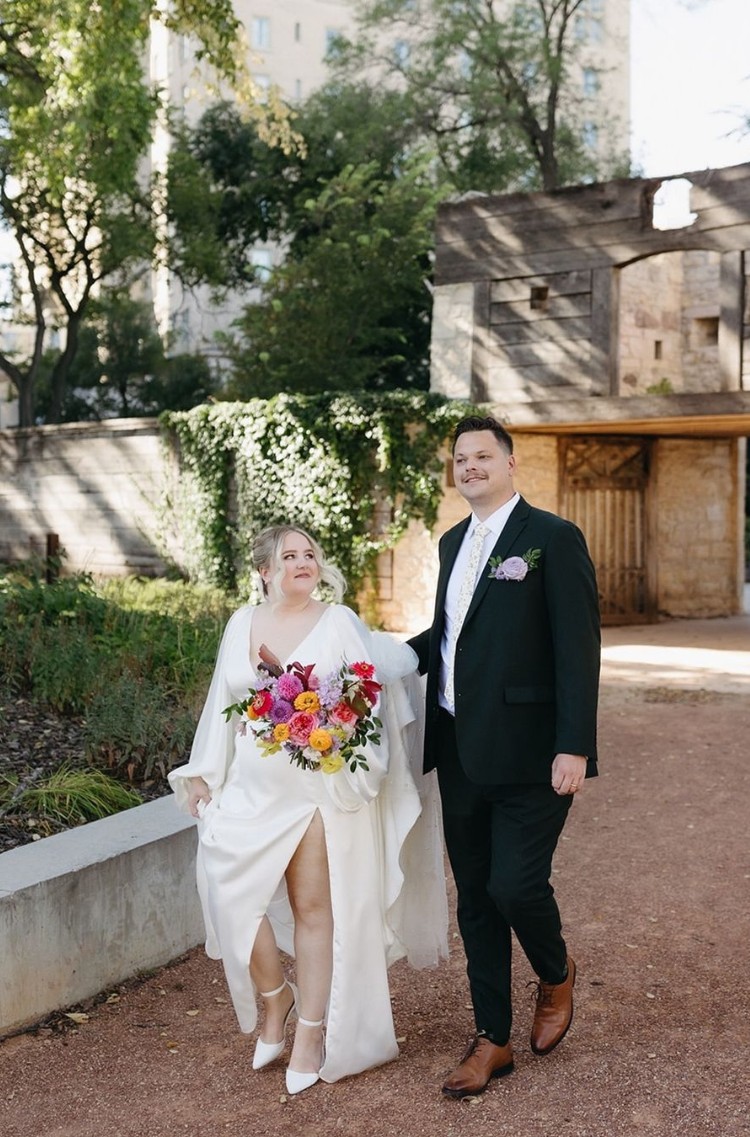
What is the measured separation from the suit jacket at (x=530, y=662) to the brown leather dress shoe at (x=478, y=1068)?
2.60ft

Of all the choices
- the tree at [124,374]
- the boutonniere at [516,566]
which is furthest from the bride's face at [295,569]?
the tree at [124,374]

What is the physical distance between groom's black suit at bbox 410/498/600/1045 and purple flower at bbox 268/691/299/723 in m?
0.51

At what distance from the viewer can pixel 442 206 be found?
14.9m

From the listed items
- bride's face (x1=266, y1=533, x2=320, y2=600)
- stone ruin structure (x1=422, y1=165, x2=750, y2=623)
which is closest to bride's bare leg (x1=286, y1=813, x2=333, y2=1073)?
bride's face (x1=266, y1=533, x2=320, y2=600)

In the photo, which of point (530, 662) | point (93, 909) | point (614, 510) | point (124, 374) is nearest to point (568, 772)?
point (530, 662)

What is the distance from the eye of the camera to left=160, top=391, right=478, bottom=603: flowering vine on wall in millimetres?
13977

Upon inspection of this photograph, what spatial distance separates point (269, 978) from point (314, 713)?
2.93ft

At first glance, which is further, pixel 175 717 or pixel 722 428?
pixel 722 428

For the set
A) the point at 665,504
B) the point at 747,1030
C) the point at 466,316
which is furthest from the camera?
the point at 665,504

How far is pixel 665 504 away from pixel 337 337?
6.59 meters

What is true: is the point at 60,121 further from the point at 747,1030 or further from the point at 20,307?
the point at 20,307

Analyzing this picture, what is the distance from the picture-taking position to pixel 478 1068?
3.51 m

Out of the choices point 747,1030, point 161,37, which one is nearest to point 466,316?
point 747,1030

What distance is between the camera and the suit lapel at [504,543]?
3598 millimetres
